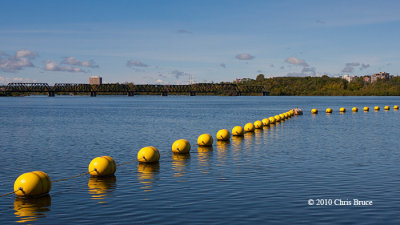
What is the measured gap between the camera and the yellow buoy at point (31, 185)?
70.4 ft

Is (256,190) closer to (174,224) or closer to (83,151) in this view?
(174,224)

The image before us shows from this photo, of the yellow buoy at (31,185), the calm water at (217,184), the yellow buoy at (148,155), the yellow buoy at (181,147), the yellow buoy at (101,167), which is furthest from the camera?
the yellow buoy at (181,147)

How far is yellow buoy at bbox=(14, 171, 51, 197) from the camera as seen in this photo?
21469 mm

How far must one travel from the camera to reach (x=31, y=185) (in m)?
21.5

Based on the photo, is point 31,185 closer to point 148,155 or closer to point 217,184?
point 217,184

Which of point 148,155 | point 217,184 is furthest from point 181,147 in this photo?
point 217,184

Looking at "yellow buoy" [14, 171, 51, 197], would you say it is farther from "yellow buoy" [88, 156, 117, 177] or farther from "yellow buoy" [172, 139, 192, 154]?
"yellow buoy" [172, 139, 192, 154]

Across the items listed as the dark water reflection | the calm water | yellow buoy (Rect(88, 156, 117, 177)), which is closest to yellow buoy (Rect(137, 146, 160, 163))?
the calm water

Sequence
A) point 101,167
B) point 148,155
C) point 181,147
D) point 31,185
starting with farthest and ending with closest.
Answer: point 181,147 < point 148,155 < point 101,167 < point 31,185

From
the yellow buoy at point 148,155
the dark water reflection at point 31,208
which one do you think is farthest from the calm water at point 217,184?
the yellow buoy at point 148,155

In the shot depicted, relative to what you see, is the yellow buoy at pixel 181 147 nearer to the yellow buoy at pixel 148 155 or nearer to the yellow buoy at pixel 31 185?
the yellow buoy at pixel 148 155

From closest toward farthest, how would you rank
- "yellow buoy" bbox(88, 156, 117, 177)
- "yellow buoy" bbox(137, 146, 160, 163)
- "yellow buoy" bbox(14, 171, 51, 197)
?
"yellow buoy" bbox(14, 171, 51, 197) < "yellow buoy" bbox(88, 156, 117, 177) < "yellow buoy" bbox(137, 146, 160, 163)

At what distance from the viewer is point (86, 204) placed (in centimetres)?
2050

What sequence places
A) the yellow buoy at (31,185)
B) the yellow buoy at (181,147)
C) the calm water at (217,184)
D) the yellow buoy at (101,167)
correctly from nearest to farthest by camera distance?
the calm water at (217,184)
the yellow buoy at (31,185)
the yellow buoy at (101,167)
the yellow buoy at (181,147)
